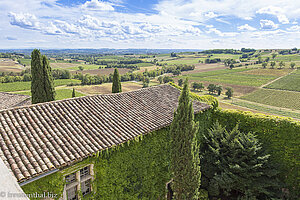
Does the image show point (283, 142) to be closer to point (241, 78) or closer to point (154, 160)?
point (154, 160)

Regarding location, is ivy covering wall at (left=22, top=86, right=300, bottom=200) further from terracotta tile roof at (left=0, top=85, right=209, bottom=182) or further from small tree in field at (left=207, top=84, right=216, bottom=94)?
small tree in field at (left=207, top=84, right=216, bottom=94)

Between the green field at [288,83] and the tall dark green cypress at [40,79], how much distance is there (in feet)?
206

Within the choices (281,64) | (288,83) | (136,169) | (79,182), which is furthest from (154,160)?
(281,64)

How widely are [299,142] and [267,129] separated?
191 centimetres

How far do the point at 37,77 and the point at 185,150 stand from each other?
1460cm

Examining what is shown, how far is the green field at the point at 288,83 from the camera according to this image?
5419 cm

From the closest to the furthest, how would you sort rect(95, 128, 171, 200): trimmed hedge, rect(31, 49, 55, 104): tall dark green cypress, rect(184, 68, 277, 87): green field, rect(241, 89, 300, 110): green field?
rect(95, 128, 171, 200): trimmed hedge → rect(31, 49, 55, 104): tall dark green cypress → rect(241, 89, 300, 110): green field → rect(184, 68, 277, 87): green field

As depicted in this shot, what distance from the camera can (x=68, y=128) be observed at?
818 cm

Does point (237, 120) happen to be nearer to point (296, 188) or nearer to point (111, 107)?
point (296, 188)

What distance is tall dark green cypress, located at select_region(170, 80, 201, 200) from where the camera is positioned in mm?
8211

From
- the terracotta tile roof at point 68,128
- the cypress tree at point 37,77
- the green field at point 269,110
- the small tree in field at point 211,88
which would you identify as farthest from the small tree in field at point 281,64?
the cypress tree at point 37,77

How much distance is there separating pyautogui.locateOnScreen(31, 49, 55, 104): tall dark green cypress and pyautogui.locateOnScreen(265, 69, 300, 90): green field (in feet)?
206

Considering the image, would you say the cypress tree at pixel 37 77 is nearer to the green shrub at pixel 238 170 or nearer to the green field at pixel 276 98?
the green shrub at pixel 238 170

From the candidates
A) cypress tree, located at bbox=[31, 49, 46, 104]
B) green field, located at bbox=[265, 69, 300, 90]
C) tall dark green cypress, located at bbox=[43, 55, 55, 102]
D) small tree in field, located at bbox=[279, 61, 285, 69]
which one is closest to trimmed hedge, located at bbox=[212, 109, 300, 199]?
tall dark green cypress, located at bbox=[43, 55, 55, 102]
